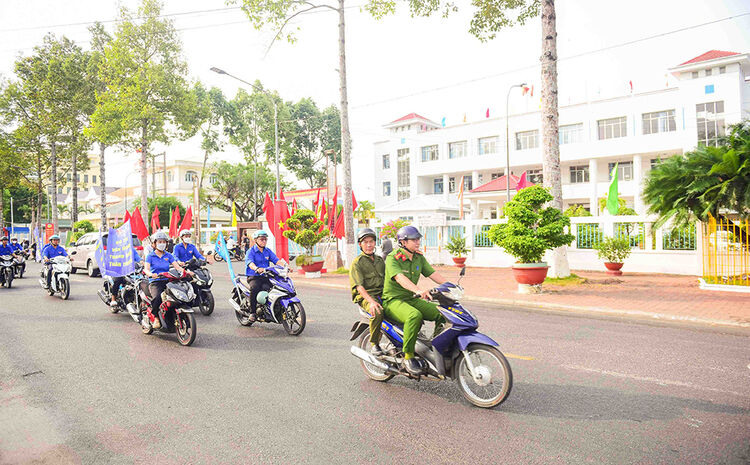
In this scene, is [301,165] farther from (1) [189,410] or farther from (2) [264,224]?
(1) [189,410]

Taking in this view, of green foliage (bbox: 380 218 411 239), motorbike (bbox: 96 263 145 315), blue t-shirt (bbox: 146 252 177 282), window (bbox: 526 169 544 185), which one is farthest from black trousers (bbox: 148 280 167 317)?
window (bbox: 526 169 544 185)

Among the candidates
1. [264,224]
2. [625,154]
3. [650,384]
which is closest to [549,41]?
[650,384]

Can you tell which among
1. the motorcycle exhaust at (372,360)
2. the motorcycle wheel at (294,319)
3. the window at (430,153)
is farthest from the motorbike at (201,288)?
the window at (430,153)

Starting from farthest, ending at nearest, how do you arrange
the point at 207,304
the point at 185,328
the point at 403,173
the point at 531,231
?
1. the point at 403,173
2. the point at 531,231
3. the point at 207,304
4. the point at 185,328

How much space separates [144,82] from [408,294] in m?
30.2

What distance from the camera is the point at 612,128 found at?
37.7 m

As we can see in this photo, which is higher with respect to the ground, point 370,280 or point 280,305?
point 370,280

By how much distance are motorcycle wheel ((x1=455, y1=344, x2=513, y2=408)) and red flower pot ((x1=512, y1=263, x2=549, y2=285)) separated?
7.70 meters

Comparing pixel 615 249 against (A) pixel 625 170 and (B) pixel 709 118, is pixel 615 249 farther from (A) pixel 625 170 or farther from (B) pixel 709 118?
(A) pixel 625 170

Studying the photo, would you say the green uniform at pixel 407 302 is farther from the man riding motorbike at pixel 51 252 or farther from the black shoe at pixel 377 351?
the man riding motorbike at pixel 51 252

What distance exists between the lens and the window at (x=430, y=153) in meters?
47.4

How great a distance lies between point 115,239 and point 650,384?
9.07 meters

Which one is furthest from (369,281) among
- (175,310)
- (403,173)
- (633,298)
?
(403,173)

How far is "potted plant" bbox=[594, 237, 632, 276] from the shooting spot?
611 inches
